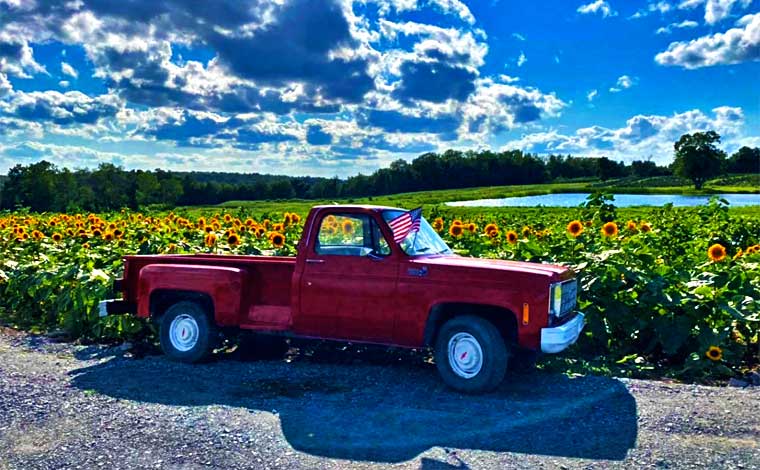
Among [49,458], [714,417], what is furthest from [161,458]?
[714,417]

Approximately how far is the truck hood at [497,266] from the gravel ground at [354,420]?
3.87ft

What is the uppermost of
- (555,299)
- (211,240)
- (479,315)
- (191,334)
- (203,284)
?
(211,240)

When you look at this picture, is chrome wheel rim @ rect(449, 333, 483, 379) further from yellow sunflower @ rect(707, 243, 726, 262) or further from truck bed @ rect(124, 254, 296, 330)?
yellow sunflower @ rect(707, 243, 726, 262)

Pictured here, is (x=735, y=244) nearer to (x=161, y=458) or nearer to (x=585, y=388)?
(x=585, y=388)

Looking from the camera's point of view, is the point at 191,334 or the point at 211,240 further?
the point at 211,240

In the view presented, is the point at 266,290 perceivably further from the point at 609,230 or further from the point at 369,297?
the point at 609,230

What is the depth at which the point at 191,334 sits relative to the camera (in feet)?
29.0

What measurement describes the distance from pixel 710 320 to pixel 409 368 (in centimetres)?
344

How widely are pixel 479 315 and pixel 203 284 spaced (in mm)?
3355

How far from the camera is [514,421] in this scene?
6.36 meters

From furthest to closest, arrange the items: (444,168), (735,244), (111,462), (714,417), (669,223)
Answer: (444,168) < (669,223) < (735,244) < (714,417) < (111,462)

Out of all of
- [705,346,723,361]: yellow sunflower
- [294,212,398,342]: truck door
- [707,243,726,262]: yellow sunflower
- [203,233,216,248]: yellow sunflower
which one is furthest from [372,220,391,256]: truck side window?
[203,233,216,248]: yellow sunflower

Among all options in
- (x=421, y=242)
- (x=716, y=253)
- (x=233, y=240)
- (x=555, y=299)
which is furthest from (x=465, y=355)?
(x=233, y=240)

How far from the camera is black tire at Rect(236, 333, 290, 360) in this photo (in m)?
9.37
